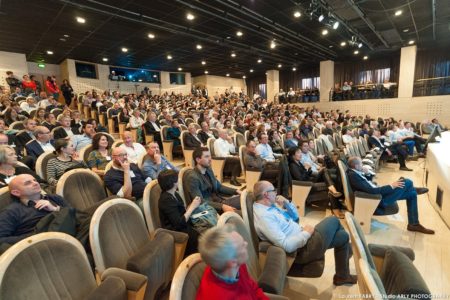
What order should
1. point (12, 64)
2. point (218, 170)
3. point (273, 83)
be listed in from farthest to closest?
point (273, 83) → point (12, 64) → point (218, 170)

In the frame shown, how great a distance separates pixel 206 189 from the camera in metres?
2.43

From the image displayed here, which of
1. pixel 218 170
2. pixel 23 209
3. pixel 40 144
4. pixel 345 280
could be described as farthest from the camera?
pixel 218 170

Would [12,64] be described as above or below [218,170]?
above

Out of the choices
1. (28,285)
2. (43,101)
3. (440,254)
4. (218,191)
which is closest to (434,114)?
(440,254)

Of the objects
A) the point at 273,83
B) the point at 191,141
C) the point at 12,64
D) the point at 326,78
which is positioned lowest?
the point at 191,141

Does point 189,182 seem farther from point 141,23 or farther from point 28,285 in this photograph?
point 141,23

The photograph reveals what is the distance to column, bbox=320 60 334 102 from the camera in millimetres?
13891

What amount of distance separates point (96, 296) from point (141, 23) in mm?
7505

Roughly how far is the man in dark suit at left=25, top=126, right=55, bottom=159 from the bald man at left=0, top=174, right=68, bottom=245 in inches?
71.6

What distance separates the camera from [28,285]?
3.33 ft

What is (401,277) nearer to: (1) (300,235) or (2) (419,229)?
(1) (300,235)

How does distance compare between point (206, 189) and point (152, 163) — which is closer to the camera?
point (206, 189)

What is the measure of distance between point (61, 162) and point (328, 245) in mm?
2570

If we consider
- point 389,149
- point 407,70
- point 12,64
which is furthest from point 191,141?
point 407,70
